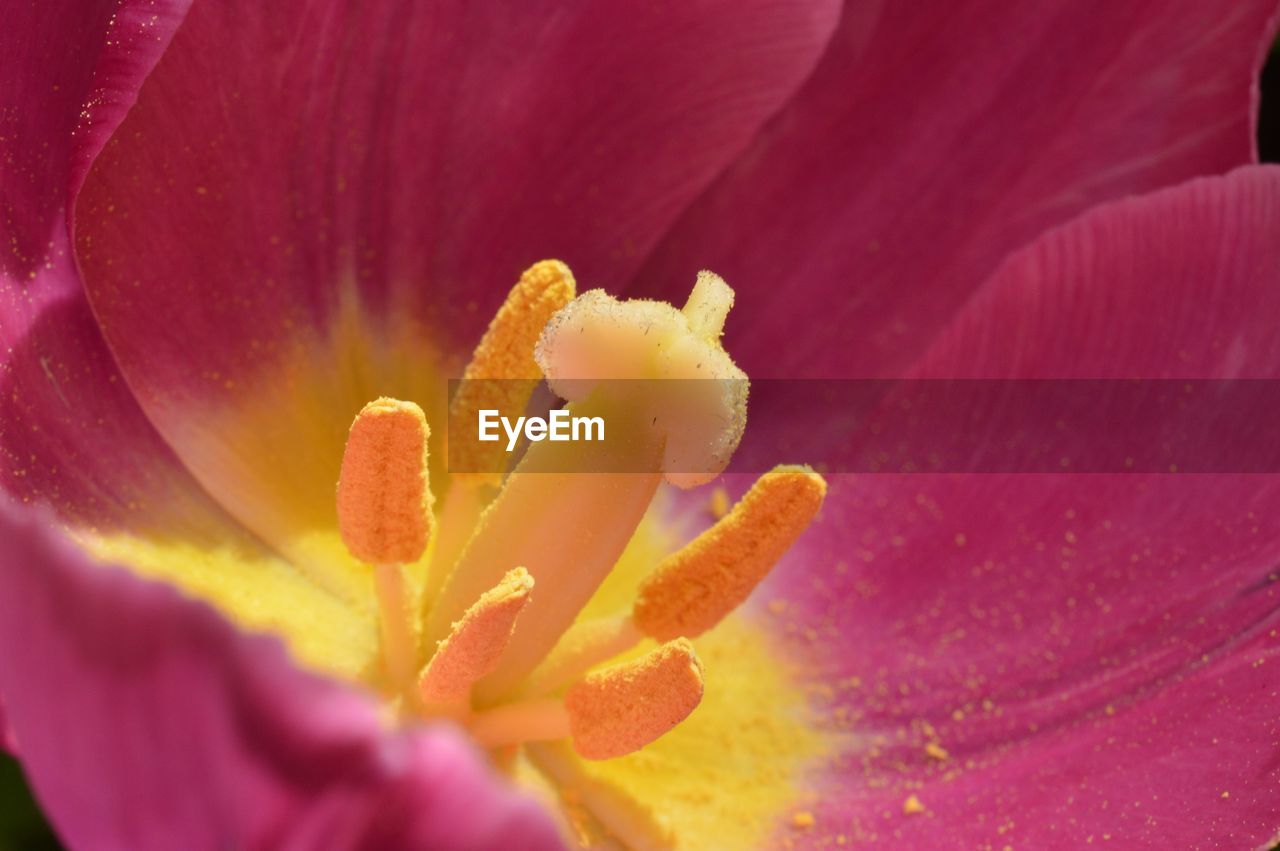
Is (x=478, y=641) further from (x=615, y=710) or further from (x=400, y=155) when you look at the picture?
(x=400, y=155)

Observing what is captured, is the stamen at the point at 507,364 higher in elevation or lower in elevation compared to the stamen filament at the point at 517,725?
higher

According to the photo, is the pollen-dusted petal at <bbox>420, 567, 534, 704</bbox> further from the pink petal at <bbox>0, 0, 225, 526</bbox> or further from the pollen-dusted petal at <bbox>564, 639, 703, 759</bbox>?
the pink petal at <bbox>0, 0, 225, 526</bbox>

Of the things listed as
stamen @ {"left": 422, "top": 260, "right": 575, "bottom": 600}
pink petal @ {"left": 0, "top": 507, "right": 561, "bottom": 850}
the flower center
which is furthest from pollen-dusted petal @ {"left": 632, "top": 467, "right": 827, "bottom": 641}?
pink petal @ {"left": 0, "top": 507, "right": 561, "bottom": 850}

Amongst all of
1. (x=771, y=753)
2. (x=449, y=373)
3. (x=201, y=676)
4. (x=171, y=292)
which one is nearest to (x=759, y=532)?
(x=771, y=753)

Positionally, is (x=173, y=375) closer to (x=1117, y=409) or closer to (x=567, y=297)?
(x=567, y=297)

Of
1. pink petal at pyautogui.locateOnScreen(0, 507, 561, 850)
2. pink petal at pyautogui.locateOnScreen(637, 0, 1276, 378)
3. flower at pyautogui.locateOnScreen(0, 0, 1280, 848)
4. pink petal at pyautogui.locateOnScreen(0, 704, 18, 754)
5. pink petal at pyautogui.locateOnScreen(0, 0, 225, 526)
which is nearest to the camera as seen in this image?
pink petal at pyautogui.locateOnScreen(0, 507, 561, 850)

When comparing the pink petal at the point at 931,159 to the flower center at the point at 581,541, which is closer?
the flower center at the point at 581,541

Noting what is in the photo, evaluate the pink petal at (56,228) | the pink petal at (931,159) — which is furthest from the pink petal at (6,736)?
the pink petal at (931,159)

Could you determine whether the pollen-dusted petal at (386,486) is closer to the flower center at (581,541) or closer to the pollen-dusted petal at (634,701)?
the flower center at (581,541)
